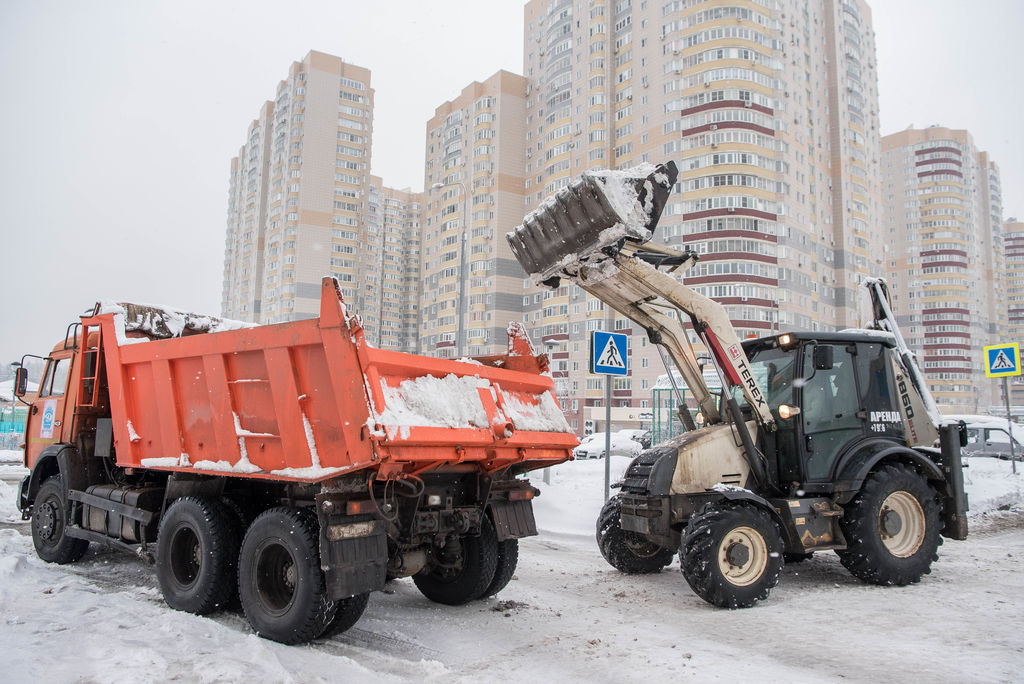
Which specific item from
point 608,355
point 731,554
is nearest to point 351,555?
point 731,554

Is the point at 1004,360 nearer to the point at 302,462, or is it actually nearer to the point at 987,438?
the point at 987,438

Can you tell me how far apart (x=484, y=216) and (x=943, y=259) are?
6725 cm

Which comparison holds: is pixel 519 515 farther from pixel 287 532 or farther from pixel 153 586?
pixel 153 586

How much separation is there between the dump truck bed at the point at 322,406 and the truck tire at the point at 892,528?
3081 millimetres

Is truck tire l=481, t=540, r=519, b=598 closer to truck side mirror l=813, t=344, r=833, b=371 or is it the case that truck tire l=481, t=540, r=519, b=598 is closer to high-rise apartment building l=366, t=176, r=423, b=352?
truck side mirror l=813, t=344, r=833, b=371

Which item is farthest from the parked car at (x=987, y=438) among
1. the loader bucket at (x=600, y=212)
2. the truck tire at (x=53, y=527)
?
the truck tire at (x=53, y=527)

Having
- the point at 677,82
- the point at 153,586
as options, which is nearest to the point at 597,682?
the point at 153,586

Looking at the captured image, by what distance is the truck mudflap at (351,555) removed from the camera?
4461 mm

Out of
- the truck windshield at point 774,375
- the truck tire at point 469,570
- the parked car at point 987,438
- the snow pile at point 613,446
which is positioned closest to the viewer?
the truck tire at point 469,570

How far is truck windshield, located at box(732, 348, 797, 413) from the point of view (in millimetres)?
7039

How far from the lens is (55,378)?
787cm

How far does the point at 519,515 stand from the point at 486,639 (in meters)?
1.20

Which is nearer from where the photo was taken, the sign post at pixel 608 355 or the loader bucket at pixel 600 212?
the loader bucket at pixel 600 212

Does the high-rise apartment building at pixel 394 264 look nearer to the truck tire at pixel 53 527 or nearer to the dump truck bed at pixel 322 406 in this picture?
the truck tire at pixel 53 527
